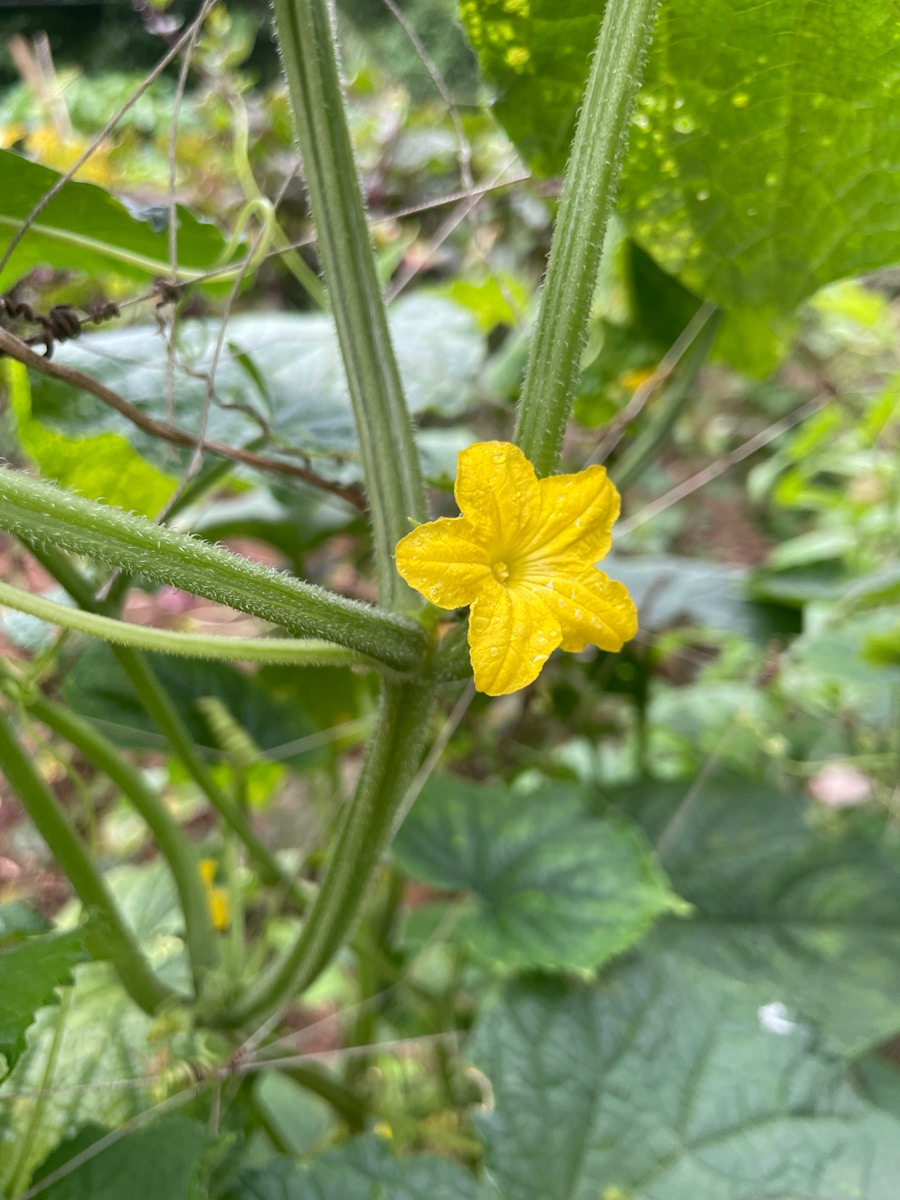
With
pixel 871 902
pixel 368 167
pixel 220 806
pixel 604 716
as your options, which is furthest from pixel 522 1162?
pixel 368 167

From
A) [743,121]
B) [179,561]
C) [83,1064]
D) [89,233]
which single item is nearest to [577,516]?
[179,561]

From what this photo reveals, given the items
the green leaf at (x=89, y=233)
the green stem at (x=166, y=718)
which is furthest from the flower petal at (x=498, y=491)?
the green leaf at (x=89, y=233)

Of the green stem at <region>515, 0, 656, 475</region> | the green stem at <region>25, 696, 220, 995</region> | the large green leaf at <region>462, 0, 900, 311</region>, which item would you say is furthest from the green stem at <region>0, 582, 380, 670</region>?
the large green leaf at <region>462, 0, 900, 311</region>

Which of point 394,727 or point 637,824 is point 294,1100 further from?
point 394,727

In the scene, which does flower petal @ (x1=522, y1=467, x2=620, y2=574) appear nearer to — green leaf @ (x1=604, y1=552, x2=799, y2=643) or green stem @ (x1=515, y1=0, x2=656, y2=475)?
green stem @ (x1=515, y1=0, x2=656, y2=475)

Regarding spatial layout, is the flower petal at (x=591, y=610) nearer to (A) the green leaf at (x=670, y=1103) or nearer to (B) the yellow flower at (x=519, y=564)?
(B) the yellow flower at (x=519, y=564)

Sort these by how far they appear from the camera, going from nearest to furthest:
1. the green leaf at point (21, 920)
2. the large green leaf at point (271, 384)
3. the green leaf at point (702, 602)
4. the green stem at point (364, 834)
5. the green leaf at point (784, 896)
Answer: the green stem at point (364, 834), the green leaf at point (21, 920), the large green leaf at point (271, 384), the green leaf at point (784, 896), the green leaf at point (702, 602)
